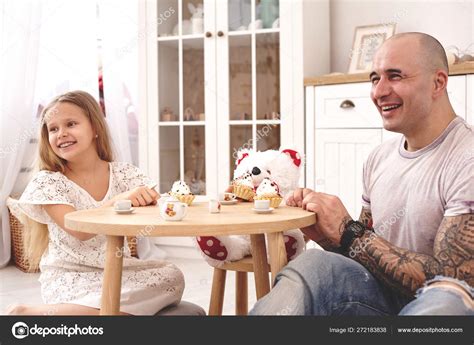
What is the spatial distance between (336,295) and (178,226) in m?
0.35

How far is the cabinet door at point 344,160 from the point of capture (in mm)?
2689

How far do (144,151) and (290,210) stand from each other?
1.87 metres

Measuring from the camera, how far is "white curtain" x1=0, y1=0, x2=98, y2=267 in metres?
2.97

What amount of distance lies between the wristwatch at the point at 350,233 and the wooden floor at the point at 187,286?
0.95 meters

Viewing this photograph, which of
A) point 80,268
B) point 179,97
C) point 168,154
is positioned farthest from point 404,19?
point 80,268

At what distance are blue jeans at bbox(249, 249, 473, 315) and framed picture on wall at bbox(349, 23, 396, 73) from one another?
1788mm

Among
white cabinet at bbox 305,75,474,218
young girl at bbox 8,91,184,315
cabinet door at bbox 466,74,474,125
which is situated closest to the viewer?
young girl at bbox 8,91,184,315

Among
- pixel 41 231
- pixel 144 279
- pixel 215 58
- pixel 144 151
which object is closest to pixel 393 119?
pixel 144 279

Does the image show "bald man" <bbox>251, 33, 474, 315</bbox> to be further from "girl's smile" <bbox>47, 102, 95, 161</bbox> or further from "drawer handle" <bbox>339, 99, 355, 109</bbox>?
"drawer handle" <bbox>339, 99, 355, 109</bbox>

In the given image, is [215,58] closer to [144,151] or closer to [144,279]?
[144,151]

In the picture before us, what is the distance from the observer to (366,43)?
2.99m

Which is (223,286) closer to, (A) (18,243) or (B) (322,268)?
(B) (322,268)

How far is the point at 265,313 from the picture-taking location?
114 centimetres

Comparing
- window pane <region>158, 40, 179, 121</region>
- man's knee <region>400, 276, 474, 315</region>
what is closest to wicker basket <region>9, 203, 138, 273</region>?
window pane <region>158, 40, 179, 121</region>
